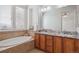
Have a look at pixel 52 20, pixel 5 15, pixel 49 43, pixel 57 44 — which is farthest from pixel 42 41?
pixel 5 15

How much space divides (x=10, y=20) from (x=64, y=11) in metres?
0.96

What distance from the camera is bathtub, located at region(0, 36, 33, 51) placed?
179cm

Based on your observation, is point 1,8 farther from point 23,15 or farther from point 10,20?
point 23,15

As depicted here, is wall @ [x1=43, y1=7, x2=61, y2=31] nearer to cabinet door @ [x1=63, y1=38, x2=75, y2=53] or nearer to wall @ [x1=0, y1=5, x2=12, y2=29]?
cabinet door @ [x1=63, y1=38, x2=75, y2=53]

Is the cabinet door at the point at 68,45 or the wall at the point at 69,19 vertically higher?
the wall at the point at 69,19

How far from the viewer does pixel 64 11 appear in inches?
71.8

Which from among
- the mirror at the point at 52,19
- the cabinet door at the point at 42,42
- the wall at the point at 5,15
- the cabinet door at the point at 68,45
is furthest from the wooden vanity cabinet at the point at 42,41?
the wall at the point at 5,15

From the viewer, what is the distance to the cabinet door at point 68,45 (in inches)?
69.4

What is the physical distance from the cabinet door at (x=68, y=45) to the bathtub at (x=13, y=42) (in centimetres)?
60

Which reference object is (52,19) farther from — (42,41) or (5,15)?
(5,15)

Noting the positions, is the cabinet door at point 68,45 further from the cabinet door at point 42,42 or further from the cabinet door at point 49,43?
the cabinet door at point 42,42

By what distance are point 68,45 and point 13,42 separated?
950 mm

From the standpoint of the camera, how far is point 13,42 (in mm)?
1834

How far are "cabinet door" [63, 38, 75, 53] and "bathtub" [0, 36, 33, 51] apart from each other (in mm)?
603
